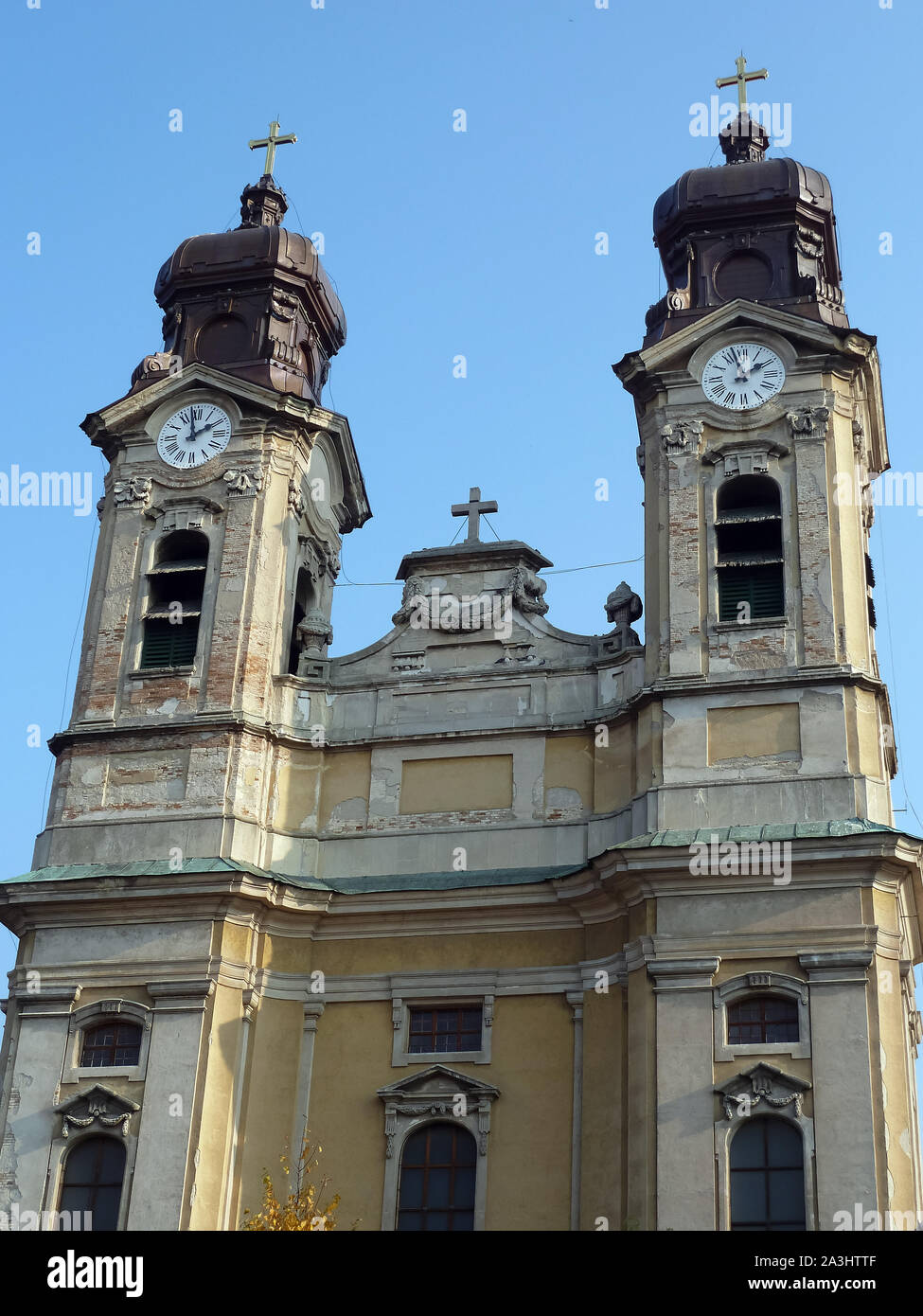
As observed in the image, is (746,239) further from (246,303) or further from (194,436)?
(194,436)

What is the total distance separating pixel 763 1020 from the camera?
20891 millimetres

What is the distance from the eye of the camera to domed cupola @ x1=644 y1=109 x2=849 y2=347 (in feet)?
86.6

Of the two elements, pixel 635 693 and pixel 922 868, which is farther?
pixel 635 693

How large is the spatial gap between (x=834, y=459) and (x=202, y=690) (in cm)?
860

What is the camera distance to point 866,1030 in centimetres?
2036

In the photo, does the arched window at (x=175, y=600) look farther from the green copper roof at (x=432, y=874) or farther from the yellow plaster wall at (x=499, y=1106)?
the yellow plaster wall at (x=499, y=1106)

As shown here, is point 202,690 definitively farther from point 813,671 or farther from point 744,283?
point 744,283

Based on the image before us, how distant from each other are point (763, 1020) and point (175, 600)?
388 inches

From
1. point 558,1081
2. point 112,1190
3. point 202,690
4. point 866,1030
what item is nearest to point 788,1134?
point 866,1030

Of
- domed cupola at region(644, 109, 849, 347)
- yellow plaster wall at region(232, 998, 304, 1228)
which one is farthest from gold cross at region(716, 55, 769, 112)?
yellow plaster wall at region(232, 998, 304, 1228)

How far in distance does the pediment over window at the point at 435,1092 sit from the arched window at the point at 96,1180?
3132 millimetres

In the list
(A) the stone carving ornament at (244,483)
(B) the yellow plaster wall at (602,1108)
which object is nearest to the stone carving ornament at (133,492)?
(A) the stone carving ornament at (244,483)
